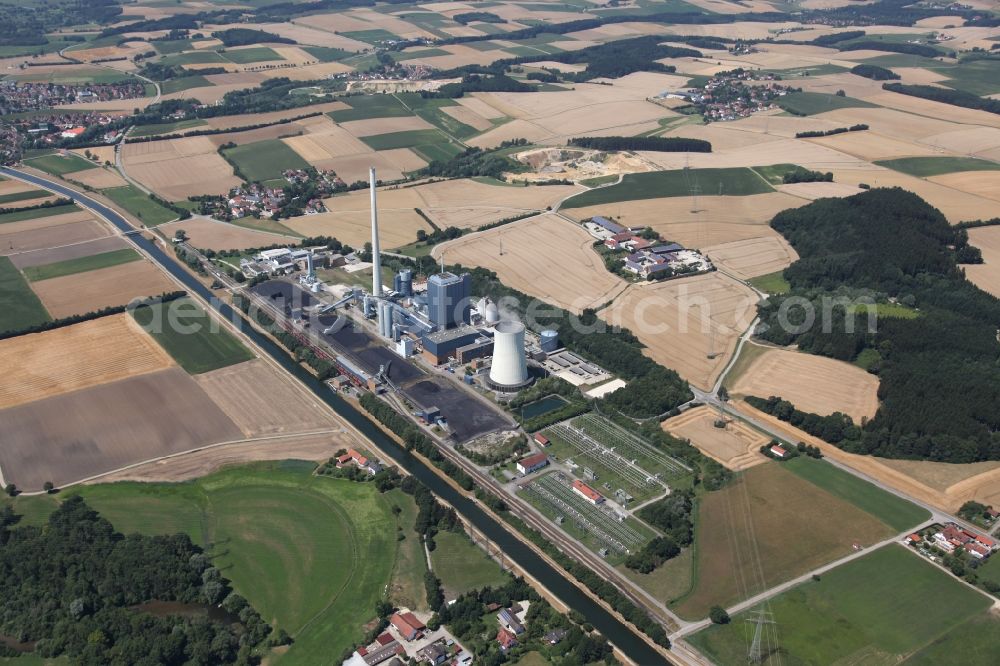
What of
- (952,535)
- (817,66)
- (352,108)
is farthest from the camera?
(817,66)

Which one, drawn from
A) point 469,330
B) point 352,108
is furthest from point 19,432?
point 352,108

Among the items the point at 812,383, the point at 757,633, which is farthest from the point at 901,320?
the point at 757,633

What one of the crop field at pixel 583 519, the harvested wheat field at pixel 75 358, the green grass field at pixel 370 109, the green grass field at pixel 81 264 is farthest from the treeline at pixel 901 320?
the green grass field at pixel 370 109

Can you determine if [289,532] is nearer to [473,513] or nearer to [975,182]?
[473,513]

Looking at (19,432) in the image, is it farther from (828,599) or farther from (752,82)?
(752,82)

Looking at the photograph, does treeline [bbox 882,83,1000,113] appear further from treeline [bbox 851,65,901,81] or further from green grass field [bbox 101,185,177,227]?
green grass field [bbox 101,185,177,227]

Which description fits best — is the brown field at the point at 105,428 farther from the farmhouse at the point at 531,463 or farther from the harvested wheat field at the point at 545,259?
the harvested wheat field at the point at 545,259
